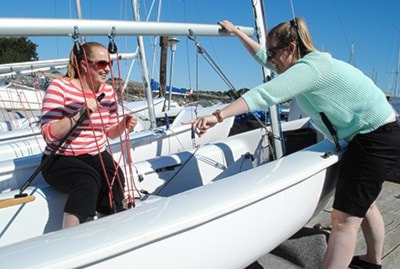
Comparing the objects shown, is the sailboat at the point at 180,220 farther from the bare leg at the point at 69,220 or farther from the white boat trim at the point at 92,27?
the bare leg at the point at 69,220

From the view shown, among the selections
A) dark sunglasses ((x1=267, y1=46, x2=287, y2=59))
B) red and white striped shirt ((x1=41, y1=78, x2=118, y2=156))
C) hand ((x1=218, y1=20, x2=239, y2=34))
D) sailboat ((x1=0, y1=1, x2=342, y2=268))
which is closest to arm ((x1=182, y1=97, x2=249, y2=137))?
sailboat ((x1=0, y1=1, x2=342, y2=268))

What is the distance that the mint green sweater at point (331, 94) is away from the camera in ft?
5.84

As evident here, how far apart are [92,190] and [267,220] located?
981 millimetres

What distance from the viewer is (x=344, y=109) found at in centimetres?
193

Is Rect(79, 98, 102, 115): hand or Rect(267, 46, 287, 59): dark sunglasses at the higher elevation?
Rect(267, 46, 287, 59): dark sunglasses

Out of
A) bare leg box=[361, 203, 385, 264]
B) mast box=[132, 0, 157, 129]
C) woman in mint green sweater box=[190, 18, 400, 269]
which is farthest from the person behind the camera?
mast box=[132, 0, 157, 129]

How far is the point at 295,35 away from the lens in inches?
76.9

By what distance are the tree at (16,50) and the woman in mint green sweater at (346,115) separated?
34369 millimetres

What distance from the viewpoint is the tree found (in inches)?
1312

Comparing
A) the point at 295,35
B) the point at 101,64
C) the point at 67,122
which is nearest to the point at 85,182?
the point at 67,122

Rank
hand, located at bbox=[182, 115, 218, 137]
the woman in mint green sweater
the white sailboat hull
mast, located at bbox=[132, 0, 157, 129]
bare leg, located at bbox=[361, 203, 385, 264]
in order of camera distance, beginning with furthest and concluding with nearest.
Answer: mast, located at bbox=[132, 0, 157, 129] → bare leg, located at bbox=[361, 203, 385, 264] → the woman in mint green sweater → hand, located at bbox=[182, 115, 218, 137] → the white sailboat hull

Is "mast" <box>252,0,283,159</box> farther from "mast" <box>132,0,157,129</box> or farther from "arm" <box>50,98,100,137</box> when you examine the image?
"mast" <box>132,0,157,129</box>

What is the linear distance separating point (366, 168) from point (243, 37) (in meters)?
1.20

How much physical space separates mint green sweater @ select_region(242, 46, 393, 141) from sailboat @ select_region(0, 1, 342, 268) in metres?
0.29
